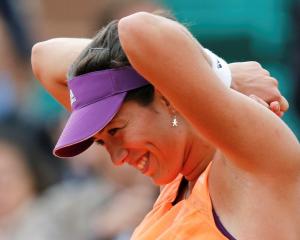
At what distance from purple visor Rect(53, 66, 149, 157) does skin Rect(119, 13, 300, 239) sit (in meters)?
0.26

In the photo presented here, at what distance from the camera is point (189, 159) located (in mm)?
2994

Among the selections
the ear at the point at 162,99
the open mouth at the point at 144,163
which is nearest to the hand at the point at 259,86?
the ear at the point at 162,99

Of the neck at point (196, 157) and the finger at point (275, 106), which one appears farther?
the neck at point (196, 157)

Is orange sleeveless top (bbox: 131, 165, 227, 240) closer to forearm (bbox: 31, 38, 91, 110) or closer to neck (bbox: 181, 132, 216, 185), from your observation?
neck (bbox: 181, 132, 216, 185)

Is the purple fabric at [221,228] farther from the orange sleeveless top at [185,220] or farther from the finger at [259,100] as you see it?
the finger at [259,100]

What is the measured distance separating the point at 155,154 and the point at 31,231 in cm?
224

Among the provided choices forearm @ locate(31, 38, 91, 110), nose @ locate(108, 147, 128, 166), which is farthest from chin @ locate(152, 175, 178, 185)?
forearm @ locate(31, 38, 91, 110)

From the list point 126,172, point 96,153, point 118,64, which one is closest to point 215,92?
point 118,64

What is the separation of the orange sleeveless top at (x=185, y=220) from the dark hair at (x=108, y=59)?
275 millimetres

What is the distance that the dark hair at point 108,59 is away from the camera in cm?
285

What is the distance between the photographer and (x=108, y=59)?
2854 millimetres

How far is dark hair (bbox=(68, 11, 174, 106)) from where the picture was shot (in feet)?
9.34

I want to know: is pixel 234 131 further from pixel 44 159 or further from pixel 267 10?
pixel 267 10

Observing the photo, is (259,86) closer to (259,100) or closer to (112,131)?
(259,100)
